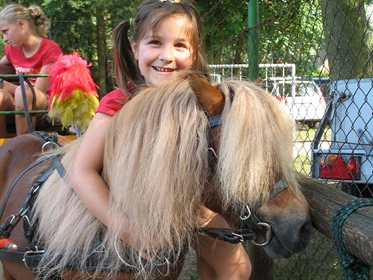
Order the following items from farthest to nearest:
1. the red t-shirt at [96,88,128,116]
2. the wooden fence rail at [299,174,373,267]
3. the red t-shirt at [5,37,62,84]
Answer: the red t-shirt at [5,37,62,84]
the red t-shirt at [96,88,128,116]
the wooden fence rail at [299,174,373,267]

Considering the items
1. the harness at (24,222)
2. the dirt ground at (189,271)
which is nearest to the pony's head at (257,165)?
the harness at (24,222)

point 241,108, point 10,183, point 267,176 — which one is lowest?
point 10,183

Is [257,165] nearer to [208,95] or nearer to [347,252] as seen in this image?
[208,95]

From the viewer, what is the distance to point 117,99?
1928 mm

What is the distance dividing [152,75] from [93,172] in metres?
0.49

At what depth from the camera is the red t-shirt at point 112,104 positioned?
1892 mm

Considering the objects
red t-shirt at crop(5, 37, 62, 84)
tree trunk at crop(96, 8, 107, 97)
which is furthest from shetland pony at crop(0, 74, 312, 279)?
tree trunk at crop(96, 8, 107, 97)

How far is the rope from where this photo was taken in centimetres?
150

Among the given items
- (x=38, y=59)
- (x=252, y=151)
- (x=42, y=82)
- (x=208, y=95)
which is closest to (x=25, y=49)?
(x=38, y=59)

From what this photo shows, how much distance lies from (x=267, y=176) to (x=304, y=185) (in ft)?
1.68

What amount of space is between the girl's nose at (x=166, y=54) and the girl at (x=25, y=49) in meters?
2.33

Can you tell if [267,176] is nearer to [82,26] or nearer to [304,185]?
[304,185]

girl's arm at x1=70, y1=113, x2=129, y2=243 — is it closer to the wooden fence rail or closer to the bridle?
the bridle

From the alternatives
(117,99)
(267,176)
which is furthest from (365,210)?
(117,99)
